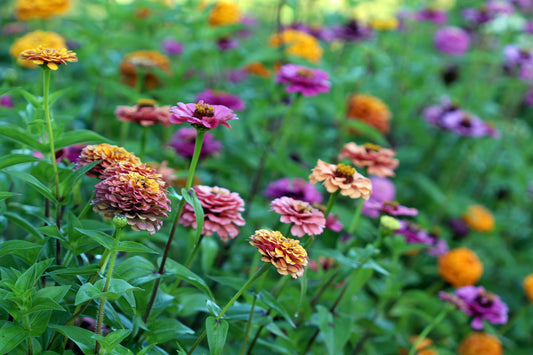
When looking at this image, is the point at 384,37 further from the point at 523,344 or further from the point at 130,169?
the point at 130,169

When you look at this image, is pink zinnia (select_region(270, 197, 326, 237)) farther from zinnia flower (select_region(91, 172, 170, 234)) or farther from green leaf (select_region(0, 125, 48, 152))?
green leaf (select_region(0, 125, 48, 152))

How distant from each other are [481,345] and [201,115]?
1.59 metres

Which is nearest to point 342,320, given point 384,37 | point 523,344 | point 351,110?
point 351,110

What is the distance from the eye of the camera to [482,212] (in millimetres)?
→ 2701

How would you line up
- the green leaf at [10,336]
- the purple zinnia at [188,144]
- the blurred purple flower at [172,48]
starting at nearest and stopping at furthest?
the green leaf at [10,336] < the purple zinnia at [188,144] < the blurred purple flower at [172,48]

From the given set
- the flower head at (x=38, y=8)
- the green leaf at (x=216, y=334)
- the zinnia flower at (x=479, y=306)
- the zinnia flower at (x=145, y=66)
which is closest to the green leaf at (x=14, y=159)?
the green leaf at (x=216, y=334)

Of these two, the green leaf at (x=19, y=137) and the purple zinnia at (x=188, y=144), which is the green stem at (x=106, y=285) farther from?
the purple zinnia at (x=188, y=144)

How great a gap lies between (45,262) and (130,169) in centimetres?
22

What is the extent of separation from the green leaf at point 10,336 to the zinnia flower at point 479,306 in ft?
3.98

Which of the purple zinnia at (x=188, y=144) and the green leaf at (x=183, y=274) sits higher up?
the green leaf at (x=183, y=274)

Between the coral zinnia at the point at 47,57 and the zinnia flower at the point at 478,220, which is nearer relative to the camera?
the coral zinnia at the point at 47,57

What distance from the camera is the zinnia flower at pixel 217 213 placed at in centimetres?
109

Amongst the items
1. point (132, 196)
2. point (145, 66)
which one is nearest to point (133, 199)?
point (132, 196)

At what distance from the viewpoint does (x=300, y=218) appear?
1.09 meters
